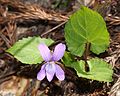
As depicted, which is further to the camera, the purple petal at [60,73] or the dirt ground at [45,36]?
the dirt ground at [45,36]

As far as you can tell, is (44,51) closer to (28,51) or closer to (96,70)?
(28,51)

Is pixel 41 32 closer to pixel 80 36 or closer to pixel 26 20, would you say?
pixel 26 20

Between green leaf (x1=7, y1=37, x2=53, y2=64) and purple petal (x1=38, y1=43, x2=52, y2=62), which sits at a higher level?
purple petal (x1=38, y1=43, x2=52, y2=62)

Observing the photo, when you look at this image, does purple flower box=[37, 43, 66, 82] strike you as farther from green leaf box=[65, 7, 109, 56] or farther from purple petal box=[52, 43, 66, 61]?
green leaf box=[65, 7, 109, 56]

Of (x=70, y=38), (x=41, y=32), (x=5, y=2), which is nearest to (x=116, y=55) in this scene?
(x=70, y=38)

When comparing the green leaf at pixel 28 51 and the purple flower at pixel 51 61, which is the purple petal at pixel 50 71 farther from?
the green leaf at pixel 28 51

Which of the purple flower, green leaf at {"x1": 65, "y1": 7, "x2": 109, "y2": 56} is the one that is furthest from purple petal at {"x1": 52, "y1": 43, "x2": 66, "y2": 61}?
Result: green leaf at {"x1": 65, "y1": 7, "x2": 109, "y2": 56}

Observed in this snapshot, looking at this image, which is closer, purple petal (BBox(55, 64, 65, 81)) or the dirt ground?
purple petal (BBox(55, 64, 65, 81))

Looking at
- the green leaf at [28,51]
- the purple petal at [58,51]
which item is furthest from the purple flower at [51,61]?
the green leaf at [28,51]
